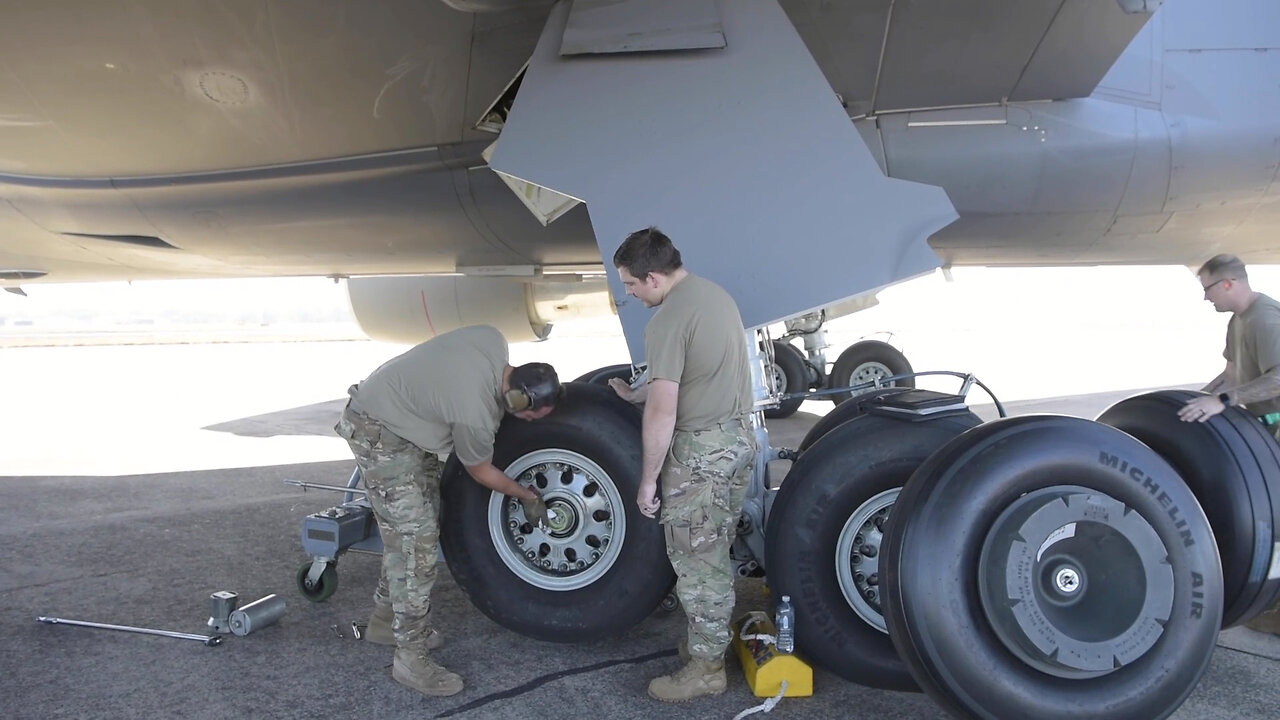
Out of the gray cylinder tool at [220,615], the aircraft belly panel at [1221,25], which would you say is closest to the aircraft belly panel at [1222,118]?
the aircraft belly panel at [1221,25]

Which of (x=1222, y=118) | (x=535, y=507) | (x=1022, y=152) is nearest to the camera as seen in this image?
(x=535, y=507)

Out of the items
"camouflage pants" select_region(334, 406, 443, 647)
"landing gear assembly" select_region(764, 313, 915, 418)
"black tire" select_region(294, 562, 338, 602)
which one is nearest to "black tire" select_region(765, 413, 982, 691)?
"camouflage pants" select_region(334, 406, 443, 647)

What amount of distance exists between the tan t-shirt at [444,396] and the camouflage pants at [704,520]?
2.18ft

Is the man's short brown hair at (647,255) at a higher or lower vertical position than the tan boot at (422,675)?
higher

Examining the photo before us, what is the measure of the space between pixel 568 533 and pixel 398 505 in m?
0.63

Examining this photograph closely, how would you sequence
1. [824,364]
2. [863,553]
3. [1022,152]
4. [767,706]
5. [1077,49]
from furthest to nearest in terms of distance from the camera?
[824,364] < [1022,152] < [1077,49] < [863,553] < [767,706]

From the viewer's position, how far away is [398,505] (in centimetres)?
318

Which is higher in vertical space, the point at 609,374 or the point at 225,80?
the point at 225,80

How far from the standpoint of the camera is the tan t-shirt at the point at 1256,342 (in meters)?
3.52

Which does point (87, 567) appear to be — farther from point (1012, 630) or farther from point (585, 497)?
point (1012, 630)

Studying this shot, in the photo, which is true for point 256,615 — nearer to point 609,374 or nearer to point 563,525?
point 563,525

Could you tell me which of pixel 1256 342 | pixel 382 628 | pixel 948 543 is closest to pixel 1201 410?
pixel 1256 342

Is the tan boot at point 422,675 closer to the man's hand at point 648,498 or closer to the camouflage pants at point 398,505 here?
the camouflage pants at point 398,505

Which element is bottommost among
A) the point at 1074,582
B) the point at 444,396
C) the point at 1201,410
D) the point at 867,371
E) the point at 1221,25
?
the point at 1074,582
